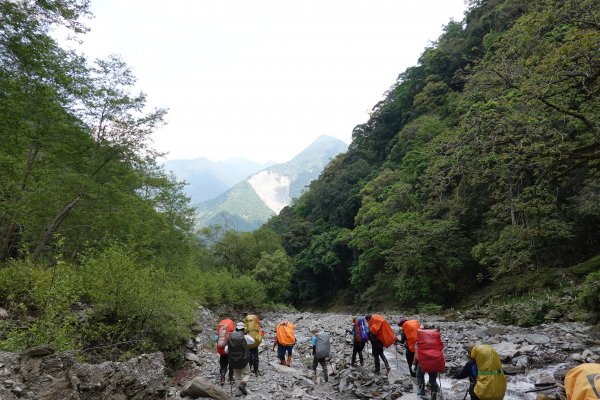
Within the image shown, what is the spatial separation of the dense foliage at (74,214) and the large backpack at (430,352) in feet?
25.5

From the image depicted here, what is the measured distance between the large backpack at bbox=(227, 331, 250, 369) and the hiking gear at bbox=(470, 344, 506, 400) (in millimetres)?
5639

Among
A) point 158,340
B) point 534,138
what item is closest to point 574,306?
point 534,138

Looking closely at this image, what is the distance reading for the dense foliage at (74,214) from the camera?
9.31m

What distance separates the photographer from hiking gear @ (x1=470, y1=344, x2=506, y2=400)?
6.28 metres

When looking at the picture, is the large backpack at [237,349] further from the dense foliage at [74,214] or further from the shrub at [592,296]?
the shrub at [592,296]

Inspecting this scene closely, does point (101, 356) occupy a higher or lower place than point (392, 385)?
higher

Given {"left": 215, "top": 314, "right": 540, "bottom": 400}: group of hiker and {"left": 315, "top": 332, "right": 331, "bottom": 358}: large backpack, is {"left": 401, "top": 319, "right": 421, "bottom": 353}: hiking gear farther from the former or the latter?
{"left": 315, "top": 332, "right": 331, "bottom": 358}: large backpack

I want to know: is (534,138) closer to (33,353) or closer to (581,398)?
(581,398)

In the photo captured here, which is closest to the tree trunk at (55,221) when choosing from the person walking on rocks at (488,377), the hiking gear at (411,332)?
the hiking gear at (411,332)

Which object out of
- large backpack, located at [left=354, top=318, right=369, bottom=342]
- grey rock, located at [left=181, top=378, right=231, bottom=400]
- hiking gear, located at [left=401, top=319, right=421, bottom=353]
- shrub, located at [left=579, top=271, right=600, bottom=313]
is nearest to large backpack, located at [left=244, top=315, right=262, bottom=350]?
grey rock, located at [left=181, top=378, right=231, bottom=400]

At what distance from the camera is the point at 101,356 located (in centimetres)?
961

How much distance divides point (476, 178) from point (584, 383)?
342 inches

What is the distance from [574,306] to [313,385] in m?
11.6

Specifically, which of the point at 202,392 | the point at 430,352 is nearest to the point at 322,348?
the point at 430,352
